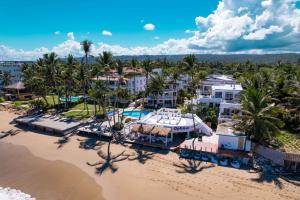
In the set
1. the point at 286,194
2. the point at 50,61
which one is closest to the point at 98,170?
the point at 286,194

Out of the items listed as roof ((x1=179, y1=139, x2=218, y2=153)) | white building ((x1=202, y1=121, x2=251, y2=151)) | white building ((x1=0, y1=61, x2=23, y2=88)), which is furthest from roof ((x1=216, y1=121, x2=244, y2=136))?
white building ((x1=0, y1=61, x2=23, y2=88))

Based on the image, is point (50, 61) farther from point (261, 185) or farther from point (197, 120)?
point (261, 185)

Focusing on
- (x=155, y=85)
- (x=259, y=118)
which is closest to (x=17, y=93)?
(x=155, y=85)

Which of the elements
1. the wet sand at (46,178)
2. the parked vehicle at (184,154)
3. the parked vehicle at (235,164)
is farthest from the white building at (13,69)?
the parked vehicle at (235,164)

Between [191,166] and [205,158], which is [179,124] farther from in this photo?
[191,166]

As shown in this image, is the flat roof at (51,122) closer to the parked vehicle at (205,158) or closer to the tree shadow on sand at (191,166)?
the tree shadow on sand at (191,166)

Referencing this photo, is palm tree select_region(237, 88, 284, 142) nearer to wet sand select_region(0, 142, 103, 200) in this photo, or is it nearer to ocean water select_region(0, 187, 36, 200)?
wet sand select_region(0, 142, 103, 200)

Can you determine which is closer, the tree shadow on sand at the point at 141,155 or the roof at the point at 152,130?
the tree shadow on sand at the point at 141,155
